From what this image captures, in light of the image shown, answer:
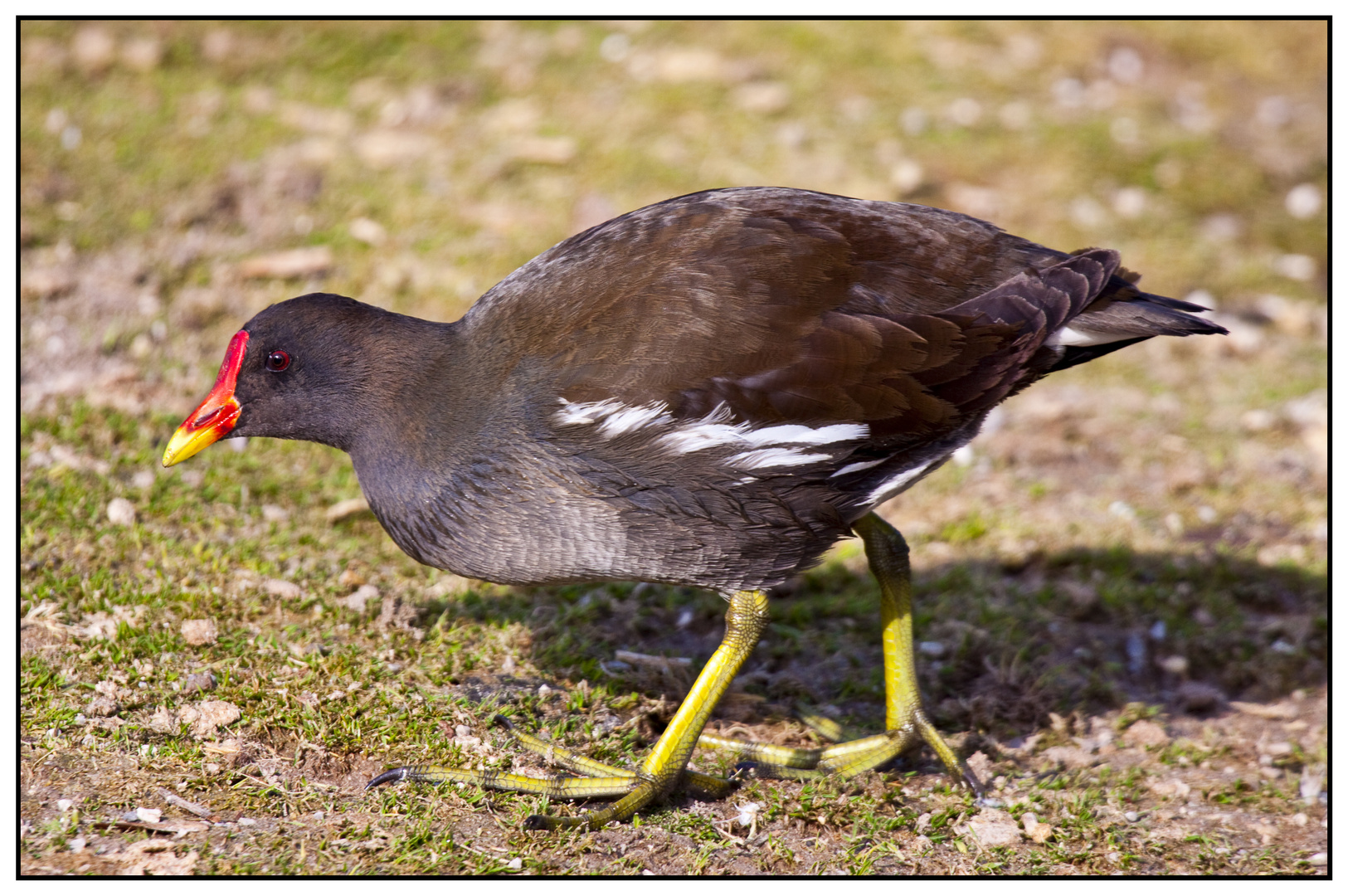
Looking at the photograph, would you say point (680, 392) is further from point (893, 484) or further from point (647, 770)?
point (647, 770)

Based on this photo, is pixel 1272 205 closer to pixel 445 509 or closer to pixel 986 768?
pixel 986 768

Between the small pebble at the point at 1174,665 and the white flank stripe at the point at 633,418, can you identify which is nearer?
the white flank stripe at the point at 633,418

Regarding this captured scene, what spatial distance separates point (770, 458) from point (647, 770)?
2.89ft

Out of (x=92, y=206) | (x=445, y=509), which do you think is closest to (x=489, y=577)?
(x=445, y=509)

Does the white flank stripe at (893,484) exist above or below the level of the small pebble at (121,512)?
above

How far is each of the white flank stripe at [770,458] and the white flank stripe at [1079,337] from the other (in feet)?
2.56

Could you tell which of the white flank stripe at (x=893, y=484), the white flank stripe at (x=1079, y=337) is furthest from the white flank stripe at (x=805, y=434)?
the white flank stripe at (x=1079, y=337)

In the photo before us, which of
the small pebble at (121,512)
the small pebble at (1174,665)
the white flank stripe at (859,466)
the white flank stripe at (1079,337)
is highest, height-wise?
the white flank stripe at (1079,337)

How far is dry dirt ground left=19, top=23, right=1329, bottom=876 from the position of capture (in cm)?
317

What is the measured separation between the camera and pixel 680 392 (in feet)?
9.86

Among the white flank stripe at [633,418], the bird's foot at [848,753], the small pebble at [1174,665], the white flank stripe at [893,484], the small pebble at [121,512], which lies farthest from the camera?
the small pebble at [1174,665]

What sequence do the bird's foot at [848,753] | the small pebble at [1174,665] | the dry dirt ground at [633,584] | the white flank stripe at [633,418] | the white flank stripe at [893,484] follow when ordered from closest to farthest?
the white flank stripe at [633,418] → the dry dirt ground at [633,584] → the white flank stripe at [893,484] → the bird's foot at [848,753] → the small pebble at [1174,665]

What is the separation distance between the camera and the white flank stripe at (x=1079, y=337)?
10.9ft

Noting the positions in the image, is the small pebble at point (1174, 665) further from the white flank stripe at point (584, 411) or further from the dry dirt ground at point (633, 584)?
the white flank stripe at point (584, 411)
